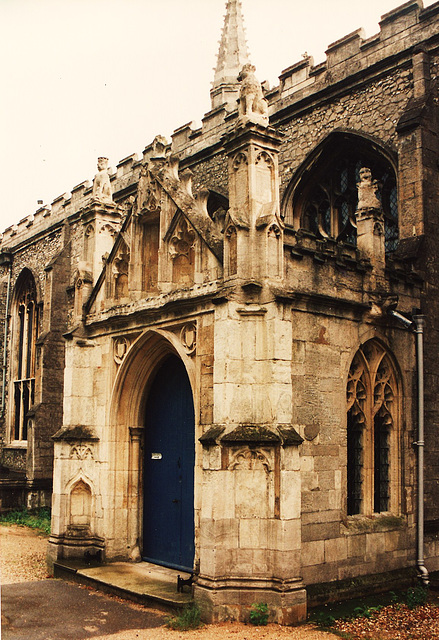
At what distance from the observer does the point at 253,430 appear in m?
Answer: 7.50

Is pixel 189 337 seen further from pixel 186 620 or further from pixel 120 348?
pixel 186 620

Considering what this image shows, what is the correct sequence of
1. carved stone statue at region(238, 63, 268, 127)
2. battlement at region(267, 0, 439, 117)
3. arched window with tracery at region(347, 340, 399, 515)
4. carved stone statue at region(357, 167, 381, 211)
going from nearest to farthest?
carved stone statue at region(238, 63, 268, 127), arched window with tracery at region(347, 340, 399, 515), carved stone statue at region(357, 167, 381, 211), battlement at region(267, 0, 439, 117)

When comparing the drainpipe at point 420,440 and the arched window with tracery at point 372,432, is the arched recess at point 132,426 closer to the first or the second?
the arched window with tracery at point 372,432

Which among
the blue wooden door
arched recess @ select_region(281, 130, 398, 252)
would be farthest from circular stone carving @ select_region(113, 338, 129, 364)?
arched recess @ select_region(281, 130, 398, 252)

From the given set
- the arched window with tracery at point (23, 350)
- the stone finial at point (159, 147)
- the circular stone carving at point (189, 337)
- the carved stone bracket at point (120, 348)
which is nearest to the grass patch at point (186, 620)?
the circular stone carving at point (189, 337)

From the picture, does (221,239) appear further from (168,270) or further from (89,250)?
(89,250)

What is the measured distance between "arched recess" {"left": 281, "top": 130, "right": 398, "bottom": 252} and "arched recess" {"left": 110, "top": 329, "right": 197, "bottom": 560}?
457 cm

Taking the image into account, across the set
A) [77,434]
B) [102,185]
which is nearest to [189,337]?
[77,434]

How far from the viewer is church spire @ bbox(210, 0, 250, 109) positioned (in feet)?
79.2

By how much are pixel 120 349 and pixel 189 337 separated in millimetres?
1742

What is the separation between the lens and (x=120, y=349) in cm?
1004

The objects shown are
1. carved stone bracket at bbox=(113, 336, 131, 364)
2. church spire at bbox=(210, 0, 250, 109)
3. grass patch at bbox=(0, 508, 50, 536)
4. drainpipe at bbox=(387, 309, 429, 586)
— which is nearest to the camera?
drainpipe at bbox=(387, 309, 429, 586)

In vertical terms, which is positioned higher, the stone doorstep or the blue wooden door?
the blue wooden door

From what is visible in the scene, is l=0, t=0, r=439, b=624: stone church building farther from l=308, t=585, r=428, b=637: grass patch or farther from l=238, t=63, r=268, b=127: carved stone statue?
l=308, t=585, r=428, b=637: grass patch
